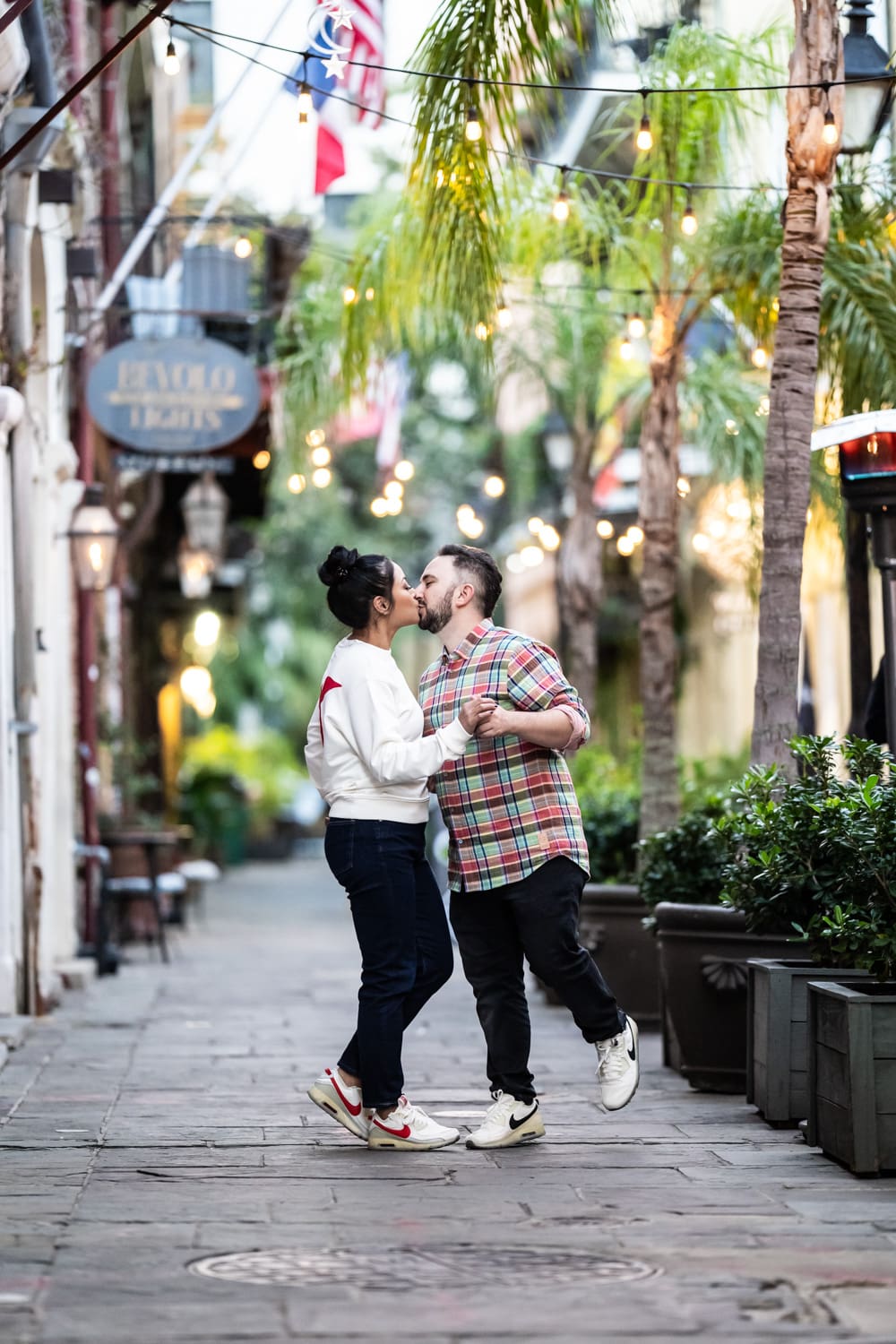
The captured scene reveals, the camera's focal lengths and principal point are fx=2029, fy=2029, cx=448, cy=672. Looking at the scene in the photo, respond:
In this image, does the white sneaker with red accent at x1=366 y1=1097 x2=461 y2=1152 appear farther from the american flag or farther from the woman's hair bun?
the american flag

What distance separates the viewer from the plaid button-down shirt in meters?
6.53

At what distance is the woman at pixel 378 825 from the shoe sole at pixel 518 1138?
0.35 feet

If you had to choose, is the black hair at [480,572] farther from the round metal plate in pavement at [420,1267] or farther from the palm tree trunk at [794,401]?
the round metal plate in pavement at [420,1267]

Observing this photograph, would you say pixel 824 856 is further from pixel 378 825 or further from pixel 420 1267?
pixel 420 1267

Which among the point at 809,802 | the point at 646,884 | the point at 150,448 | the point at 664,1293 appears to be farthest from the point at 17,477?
the point at 664,1293

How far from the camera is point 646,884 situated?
28.6 ft

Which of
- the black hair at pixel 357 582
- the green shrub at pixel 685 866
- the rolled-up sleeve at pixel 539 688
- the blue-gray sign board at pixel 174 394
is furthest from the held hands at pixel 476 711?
the blue-gray sign board at pixel 174 394

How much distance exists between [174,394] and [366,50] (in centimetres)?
253

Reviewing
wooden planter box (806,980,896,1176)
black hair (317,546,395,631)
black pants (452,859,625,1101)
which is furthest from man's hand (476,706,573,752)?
wooden planter box (806,980,896,1176)

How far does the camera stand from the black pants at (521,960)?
256 inches

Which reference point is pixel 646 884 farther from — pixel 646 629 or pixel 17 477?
pixel 17 477

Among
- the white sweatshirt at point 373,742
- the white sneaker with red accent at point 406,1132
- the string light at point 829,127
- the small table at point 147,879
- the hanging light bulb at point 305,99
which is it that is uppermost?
the hanging light bulb at point 305,99

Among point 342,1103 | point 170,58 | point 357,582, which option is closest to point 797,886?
point 342,1103

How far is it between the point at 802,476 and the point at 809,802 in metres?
1.88
